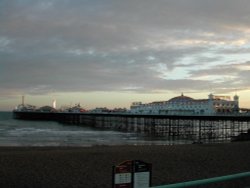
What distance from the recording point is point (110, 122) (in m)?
71.2

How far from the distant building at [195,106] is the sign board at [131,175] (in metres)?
71.0

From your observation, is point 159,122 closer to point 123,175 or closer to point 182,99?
point 182,99

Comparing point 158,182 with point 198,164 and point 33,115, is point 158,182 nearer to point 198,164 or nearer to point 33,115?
point 198,164

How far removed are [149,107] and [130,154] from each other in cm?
9300

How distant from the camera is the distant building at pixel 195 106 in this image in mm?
82125

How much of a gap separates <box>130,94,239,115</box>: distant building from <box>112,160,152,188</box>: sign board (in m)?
71.0

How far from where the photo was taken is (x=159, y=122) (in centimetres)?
5997

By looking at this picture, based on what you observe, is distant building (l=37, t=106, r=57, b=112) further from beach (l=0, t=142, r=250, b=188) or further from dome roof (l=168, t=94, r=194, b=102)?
beach (l=0, t=142, r=250, b=188)

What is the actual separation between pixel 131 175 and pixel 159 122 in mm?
57298

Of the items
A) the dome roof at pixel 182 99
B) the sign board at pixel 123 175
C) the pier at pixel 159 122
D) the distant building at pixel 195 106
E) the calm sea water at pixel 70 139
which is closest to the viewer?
the sign board at pixel 123 175

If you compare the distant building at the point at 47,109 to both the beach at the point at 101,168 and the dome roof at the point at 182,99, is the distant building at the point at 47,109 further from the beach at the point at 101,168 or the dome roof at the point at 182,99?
the beach at the point at 101,168

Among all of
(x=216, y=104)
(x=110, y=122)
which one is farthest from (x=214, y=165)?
(x=216, y=104)

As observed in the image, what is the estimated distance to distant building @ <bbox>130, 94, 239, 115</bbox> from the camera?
269 ft

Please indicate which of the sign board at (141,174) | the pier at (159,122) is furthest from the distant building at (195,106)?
the sign board at (141,174)
